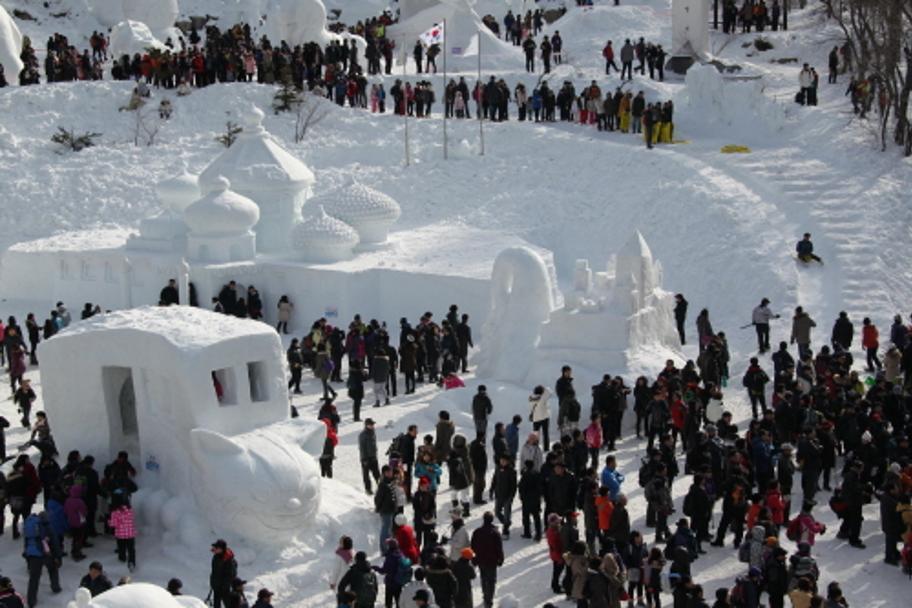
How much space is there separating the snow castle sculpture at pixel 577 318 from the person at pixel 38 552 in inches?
350

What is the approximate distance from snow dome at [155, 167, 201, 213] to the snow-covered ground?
3196 millimetres

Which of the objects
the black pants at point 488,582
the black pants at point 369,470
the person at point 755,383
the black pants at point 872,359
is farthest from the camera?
the black pants at point 872,359

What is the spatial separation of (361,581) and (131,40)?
90.2ft

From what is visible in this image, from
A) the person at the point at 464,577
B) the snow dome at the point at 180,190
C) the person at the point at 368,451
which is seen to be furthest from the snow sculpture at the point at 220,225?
the person at the point at 464,577

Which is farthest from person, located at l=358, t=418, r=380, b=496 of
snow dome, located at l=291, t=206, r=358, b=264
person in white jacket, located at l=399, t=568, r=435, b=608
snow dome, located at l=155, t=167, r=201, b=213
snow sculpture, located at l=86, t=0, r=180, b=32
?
snow sculpture, located at l=86, t=0, r=180, b=32

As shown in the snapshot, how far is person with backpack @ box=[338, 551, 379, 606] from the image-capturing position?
15750 mm

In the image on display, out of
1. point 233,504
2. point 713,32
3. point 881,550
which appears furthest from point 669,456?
point 713,32

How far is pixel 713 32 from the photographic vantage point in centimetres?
4453

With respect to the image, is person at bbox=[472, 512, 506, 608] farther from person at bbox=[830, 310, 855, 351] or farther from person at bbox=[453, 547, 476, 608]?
person at bbox=[830, 310, 855, 351]

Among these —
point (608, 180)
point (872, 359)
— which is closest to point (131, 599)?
point (872, 359)

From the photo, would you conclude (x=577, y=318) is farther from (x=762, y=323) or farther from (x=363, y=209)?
(x=363, y=209)

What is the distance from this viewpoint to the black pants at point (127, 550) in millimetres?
17906

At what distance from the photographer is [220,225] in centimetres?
2980

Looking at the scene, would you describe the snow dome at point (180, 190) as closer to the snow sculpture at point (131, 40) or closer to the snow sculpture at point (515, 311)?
the snow sculpture at point (515, 311)
